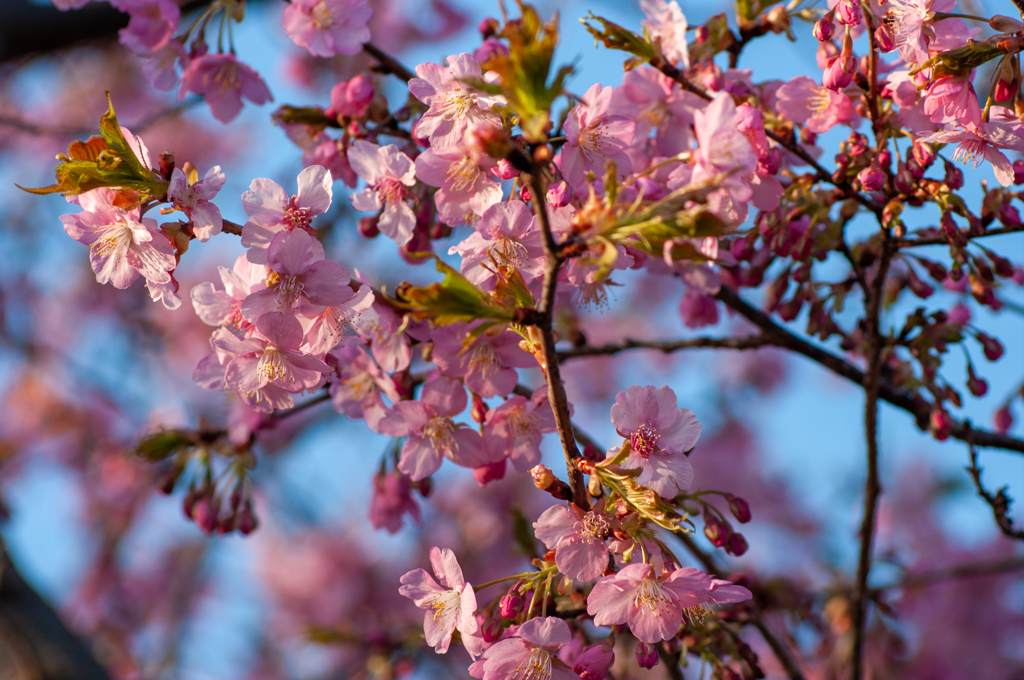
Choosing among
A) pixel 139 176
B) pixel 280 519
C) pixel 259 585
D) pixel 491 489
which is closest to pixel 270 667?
pixel 259 585

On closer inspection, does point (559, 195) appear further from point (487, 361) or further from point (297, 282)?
point (297, 282)

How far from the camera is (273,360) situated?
130 cm

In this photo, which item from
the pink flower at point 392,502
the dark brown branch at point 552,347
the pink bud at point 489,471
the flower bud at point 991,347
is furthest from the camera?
the pink flower at point 392,502

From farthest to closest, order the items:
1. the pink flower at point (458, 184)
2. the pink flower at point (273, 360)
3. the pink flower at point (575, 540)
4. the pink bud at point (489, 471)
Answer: the pink bud at point (489, 471) < the pink flower at point (458, 184) < the pink flower at point (273, 360) < the pink flower at point (575, 540)

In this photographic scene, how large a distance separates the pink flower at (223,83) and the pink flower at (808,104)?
1344mm

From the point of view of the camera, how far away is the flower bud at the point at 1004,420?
2.29 metres

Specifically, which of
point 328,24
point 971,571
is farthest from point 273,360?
point 971,571

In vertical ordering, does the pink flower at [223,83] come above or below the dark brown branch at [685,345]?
below

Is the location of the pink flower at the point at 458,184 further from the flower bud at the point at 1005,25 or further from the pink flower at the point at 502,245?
the flower bud at the point at 1005,25

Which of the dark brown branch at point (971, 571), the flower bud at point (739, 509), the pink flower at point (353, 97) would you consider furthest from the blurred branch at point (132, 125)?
the dark brown branch at point (971, 571)

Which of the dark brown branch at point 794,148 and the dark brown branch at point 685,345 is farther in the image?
the dark brown branch at point 685,345

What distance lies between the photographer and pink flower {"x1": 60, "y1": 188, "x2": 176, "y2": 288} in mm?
1260

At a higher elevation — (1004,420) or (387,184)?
(1004,420)

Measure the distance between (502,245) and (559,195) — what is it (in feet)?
0.44
